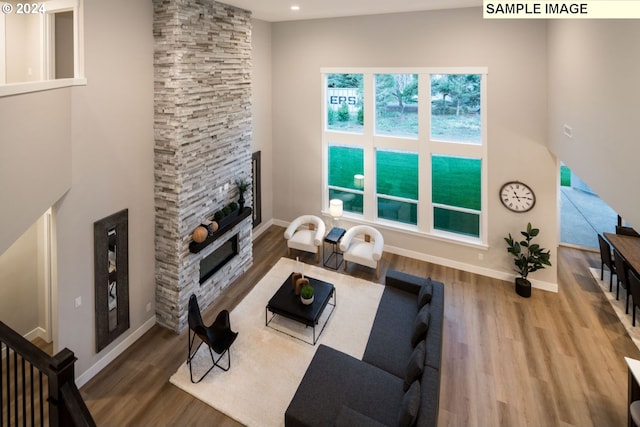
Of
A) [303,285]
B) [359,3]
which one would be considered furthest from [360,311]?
[359,3]

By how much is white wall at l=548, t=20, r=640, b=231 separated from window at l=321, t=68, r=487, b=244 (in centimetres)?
177

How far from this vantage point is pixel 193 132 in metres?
5.51

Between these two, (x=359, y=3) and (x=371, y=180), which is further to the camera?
(x=371, y=180)

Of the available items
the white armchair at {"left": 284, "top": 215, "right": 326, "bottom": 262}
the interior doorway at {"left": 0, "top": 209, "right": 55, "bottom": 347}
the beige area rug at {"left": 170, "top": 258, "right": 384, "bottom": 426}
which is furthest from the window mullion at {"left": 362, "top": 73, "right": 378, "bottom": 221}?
the interior doorway at {"left": 0, "top": 209, "right": 55, "bottom": 347}

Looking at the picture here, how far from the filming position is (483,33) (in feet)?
20.7

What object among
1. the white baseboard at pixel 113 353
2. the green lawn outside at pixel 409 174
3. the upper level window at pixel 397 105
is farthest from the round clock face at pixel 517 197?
the white baseboard at pixel 113 353

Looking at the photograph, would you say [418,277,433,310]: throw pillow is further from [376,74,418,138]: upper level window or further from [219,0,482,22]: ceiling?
[219,0,482,22]: ceiling

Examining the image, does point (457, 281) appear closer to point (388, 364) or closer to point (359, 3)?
point (388, 364)

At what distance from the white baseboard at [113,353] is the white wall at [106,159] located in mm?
53

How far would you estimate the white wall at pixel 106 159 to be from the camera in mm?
4230

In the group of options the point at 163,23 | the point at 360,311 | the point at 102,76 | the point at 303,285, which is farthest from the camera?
the point at 360,311

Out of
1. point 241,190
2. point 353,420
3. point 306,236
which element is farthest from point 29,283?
point 353,420

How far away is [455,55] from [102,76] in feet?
19.6

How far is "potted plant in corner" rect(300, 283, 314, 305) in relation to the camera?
5.45m
